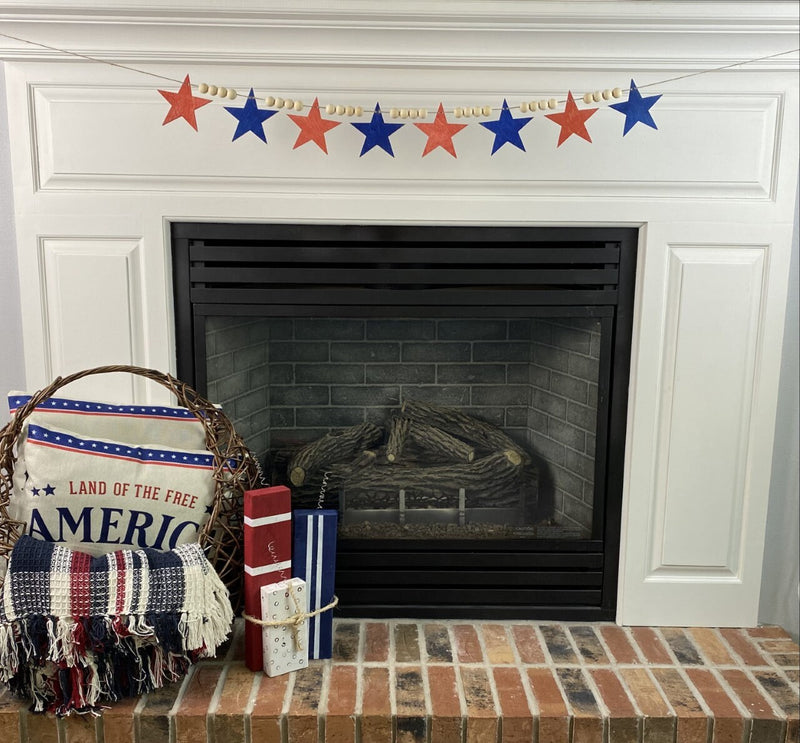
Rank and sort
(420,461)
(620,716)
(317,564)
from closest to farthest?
(620,716) → (317,564) → (420,461)

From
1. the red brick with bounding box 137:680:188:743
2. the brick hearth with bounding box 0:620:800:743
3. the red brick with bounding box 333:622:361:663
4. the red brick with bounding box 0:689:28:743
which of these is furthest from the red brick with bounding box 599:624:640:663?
the red brick with bounding box 0:689:28:743

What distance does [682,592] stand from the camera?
5.58 ft

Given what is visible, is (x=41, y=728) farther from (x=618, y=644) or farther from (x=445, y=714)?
(x=618, y=644)

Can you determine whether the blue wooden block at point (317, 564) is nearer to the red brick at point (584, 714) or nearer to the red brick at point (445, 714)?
the red brick at point (445, 714)

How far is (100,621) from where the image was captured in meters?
1.29

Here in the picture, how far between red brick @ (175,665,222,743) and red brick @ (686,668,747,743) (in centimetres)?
105

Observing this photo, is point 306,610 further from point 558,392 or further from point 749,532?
point 749,532

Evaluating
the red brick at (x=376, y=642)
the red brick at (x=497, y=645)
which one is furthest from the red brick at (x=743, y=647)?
the red brick at (x=376, y=642)

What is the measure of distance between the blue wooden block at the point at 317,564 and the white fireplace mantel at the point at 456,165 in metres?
0.52

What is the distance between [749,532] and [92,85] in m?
1.88

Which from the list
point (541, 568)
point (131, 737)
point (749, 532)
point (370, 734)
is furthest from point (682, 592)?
point (131, 737)

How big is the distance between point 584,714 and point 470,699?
23 centimetres

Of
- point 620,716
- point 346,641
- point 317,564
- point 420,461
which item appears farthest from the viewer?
point 420,461

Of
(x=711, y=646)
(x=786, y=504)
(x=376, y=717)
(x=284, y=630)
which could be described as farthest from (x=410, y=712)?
(x=786, y=504)
